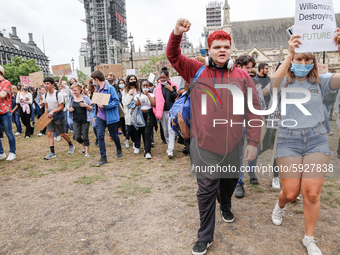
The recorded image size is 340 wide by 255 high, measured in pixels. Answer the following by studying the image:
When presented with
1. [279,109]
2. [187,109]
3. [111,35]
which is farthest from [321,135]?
[111,35]

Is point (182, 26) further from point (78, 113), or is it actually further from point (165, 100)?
point (78, 113)

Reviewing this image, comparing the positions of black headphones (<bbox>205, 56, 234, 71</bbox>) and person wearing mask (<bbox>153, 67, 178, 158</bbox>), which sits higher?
black headphones (<bbox>205, 56, 234, 71</bbox>)

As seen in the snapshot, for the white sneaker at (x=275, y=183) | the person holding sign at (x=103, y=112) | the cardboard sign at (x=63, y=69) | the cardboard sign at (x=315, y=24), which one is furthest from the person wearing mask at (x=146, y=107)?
the cardboard sign at (x=63, y=69)

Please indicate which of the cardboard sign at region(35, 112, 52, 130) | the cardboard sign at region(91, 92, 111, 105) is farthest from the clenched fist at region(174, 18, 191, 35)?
the cardboard sign at region(35, 112, 52, 130)

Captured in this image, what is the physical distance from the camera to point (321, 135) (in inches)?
91.5

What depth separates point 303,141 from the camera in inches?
93.0

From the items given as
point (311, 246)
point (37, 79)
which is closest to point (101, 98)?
point (311, 246)

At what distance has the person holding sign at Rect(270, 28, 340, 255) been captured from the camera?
91.0 inches

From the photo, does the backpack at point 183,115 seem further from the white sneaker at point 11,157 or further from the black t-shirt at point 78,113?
the white sneaker at point 11,157

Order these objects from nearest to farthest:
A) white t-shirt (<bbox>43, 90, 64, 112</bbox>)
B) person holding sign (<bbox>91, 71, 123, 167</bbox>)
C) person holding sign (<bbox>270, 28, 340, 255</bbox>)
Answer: person holding sign (<bbox>270, 28, 340, 255</bbox>), person holding sign (<bbox>91, 71, 123, 167</bbox>), white t-shirt (<bbox>43, 90, 64, 112</bbox>)

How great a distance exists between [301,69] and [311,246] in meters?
1.78

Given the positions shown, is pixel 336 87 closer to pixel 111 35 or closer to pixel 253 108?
pixel 253 108

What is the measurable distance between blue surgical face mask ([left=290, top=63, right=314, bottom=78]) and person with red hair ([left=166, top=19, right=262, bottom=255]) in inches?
17.2

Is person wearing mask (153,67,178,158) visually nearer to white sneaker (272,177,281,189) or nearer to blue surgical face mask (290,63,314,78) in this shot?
white sneaker (272,177,281,189)
